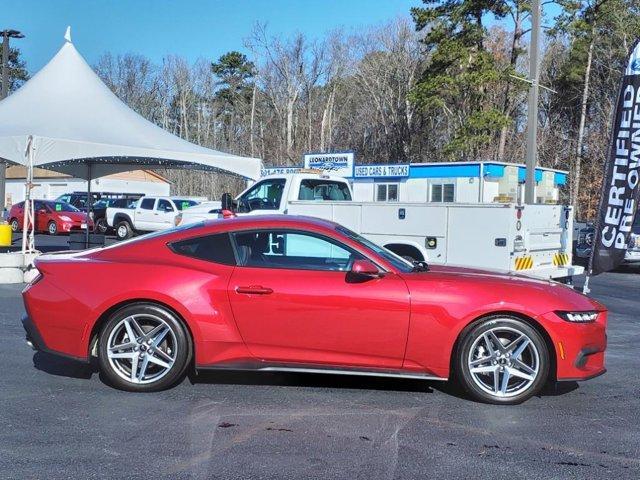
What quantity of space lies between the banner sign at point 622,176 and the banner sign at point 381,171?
67.1 ft

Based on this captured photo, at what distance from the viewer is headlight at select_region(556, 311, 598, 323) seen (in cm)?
543

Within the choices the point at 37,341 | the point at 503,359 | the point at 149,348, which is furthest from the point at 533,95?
the point at 37,341

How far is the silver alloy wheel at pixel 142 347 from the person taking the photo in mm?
5629

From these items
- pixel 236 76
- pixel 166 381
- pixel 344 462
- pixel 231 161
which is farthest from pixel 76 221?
pixel 236 76

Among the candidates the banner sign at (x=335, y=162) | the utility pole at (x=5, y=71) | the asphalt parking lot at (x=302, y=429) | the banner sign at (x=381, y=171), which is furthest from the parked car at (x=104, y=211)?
the asphalt parking lot at (x=302, y=429)

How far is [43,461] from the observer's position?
4.25m

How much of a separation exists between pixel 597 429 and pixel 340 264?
7.19ft

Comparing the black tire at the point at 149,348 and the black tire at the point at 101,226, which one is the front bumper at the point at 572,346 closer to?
the black tire at the point at 149,348

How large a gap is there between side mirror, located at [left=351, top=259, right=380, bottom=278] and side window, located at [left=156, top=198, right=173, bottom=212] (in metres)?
23.7

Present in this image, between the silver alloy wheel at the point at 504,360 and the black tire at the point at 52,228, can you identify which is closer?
the silver alloy wheel at the point at 504,360

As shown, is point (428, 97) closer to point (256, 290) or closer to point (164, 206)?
point (164, 206)

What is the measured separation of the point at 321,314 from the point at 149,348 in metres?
1.38

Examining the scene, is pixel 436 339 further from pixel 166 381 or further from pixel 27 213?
pixel 27 213

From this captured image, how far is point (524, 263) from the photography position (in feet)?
31.0
